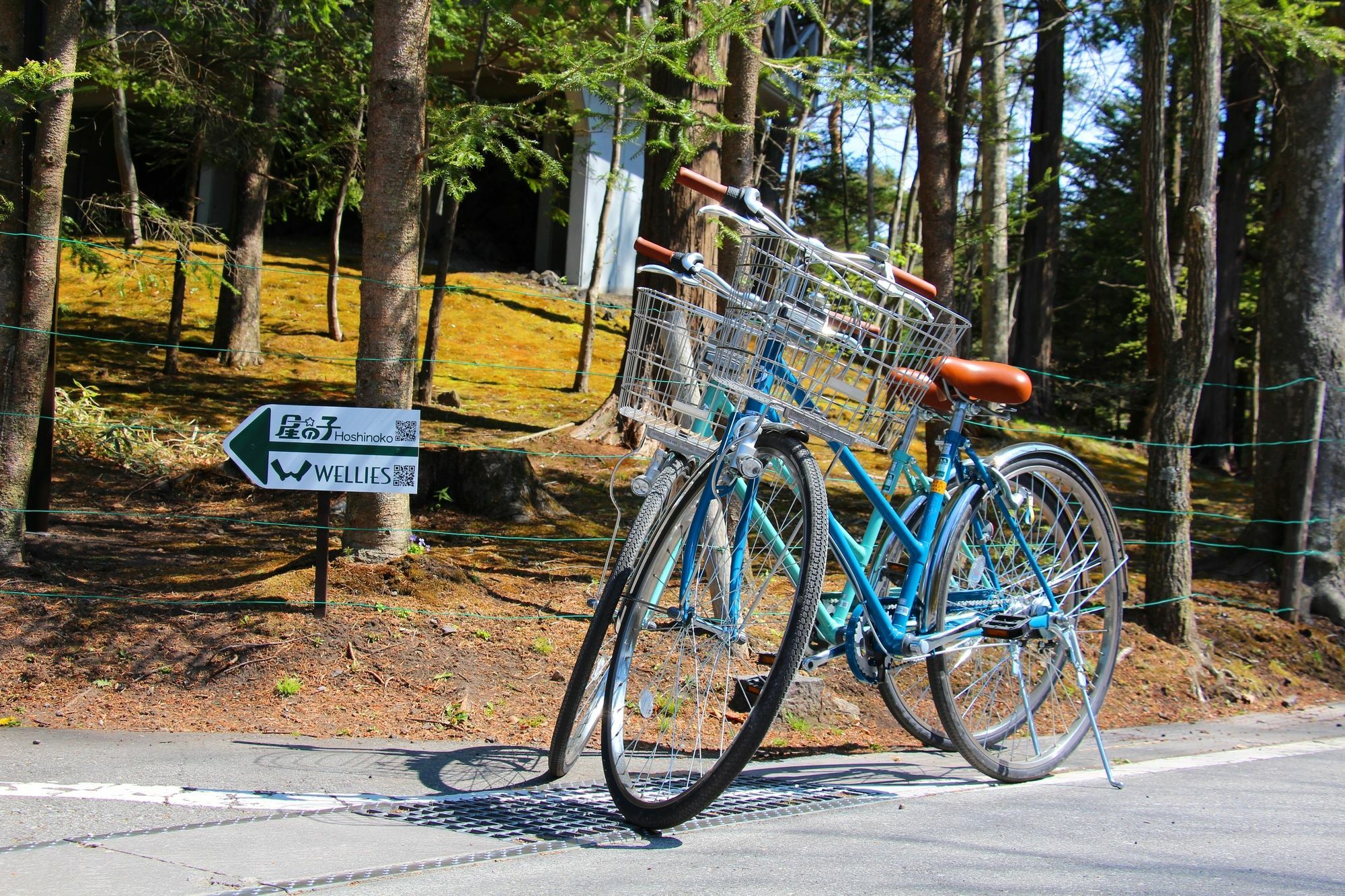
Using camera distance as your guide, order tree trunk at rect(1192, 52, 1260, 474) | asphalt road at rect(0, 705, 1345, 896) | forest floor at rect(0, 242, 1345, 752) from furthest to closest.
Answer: tree trunk at rect(1192, 52, 1260, 474), forest floor at rect(0, 242, 1345, 752), asphalt road at rect(0, 705, 1345, 896)

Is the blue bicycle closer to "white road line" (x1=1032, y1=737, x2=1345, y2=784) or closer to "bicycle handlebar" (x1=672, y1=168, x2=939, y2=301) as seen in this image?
"bicycle handlebar" (x1=672, y1=168, x2=939, y2=301)

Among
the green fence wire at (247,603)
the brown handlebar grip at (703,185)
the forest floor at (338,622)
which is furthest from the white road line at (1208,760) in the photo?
the green fence wire at (247,603)

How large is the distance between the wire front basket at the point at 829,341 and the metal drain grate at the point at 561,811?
1347mm

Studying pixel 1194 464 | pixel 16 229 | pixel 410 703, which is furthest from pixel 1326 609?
pixel 1194 464

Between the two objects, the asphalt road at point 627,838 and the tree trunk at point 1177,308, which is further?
the tree trunk at point 1177,308

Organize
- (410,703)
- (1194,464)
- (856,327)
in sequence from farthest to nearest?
(1194,464) < (410,703) < (856,327)

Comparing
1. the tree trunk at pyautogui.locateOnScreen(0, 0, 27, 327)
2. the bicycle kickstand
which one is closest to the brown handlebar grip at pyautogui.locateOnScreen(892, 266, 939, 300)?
the bicycle kickstand

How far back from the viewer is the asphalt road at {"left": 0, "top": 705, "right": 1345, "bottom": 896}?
10.7ft

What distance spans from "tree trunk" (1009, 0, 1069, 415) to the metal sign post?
17.4 meters

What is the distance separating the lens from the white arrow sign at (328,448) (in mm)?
5535

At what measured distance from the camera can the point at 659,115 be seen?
8.95m

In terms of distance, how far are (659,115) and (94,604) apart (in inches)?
212

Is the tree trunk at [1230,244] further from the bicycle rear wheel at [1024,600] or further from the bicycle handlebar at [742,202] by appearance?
the bicycle handlebar at [742,202]

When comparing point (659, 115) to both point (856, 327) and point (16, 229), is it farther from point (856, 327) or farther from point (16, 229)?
point (856, 327)
